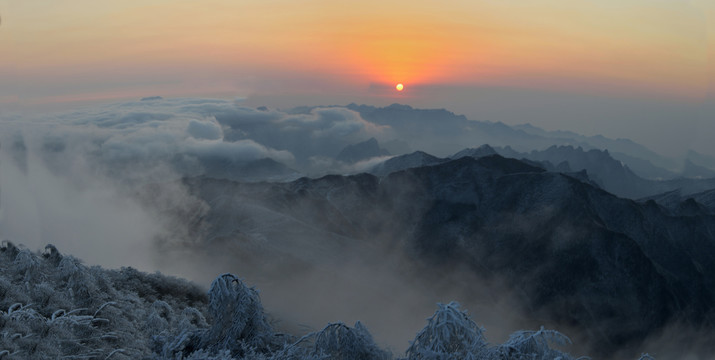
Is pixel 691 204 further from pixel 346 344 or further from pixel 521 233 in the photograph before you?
pixel 346 344

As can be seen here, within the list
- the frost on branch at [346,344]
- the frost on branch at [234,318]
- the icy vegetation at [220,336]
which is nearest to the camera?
the icy vegetation at [220,336]

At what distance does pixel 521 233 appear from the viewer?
158250 millimetres

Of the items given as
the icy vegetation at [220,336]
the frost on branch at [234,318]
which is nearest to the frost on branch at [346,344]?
the icy vegetation at [220,336]

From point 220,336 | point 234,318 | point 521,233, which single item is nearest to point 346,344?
point 234,318

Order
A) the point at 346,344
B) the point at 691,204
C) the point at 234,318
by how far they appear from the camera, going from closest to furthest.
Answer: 1. the point at 346,344
2. the point at 234,318
3. the point at 691,204

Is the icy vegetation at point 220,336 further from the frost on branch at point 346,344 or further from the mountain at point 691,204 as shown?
the mountain at point 691,204

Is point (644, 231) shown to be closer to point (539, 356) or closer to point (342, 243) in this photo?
point (342, 243)

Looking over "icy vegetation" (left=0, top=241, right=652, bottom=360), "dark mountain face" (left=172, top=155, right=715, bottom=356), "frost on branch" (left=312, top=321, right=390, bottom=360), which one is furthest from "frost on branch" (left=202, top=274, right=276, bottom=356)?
"dark mountain face" (left=172, top=155, right=715, bottom=356)

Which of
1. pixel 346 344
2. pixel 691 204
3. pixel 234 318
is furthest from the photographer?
pixel 691 204

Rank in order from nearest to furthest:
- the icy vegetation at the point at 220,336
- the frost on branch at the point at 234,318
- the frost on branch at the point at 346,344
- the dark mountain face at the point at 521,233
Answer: the icy vegetation at the point at 220,336, the frost on branch at the point at 346,344, the frost on branch at the point at 234,318, the dark mountain face at the point at 521,233

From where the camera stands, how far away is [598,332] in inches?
4990

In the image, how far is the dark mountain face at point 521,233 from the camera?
131 metres

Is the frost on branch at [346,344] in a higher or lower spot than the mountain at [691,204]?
higher

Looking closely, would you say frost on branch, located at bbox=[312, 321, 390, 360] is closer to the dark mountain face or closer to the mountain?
the dark mountain face
